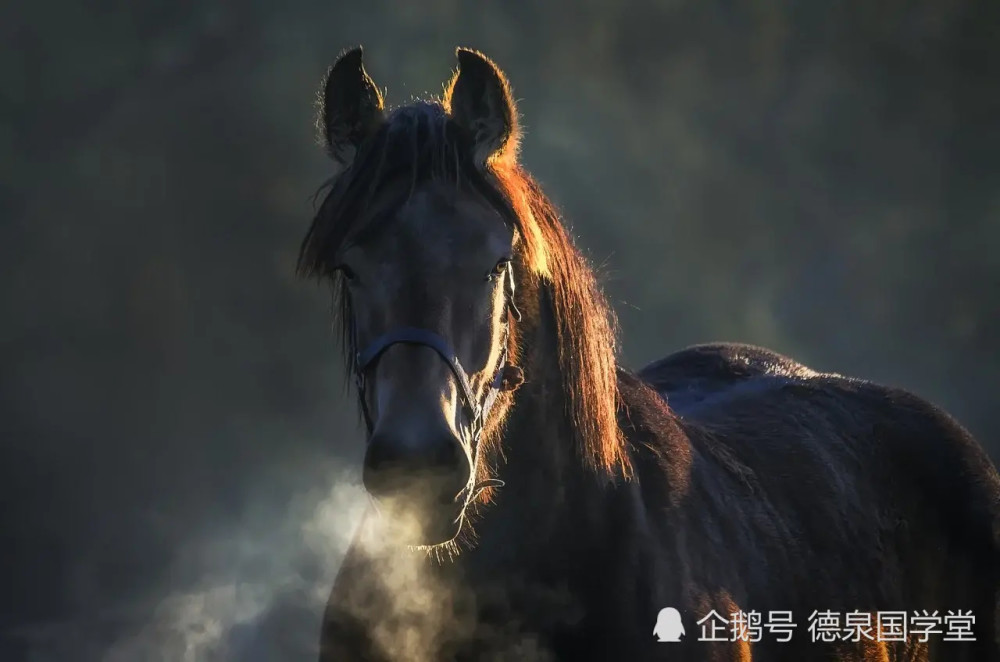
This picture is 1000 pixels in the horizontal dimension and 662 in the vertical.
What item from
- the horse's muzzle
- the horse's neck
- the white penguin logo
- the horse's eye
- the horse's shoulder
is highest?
the horse's shoulder

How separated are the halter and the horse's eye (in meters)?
0.03

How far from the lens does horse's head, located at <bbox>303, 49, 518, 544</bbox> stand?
1.93 metres

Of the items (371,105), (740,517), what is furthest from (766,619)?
(371,105)

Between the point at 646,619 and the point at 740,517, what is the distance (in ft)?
2.34

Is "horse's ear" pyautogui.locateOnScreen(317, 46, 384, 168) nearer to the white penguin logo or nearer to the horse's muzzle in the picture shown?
the horse's muzzle

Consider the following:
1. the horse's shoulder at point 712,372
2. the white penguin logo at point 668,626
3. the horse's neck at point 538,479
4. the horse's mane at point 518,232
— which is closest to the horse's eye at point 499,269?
the horse's mane at point 518,232

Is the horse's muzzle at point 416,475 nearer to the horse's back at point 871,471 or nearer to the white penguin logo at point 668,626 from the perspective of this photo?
the white penguin logo at point 668,626

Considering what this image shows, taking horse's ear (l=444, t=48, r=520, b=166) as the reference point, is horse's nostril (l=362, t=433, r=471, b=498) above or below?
below

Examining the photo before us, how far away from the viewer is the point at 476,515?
7.72 ft

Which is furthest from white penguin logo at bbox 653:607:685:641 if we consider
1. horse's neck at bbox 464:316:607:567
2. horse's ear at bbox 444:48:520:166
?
horse's ear at bbox 444:48:520:166

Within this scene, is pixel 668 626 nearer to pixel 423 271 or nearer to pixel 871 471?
pixel 423 271

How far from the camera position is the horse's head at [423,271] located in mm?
1931

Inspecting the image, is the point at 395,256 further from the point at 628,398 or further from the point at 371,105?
the point at 628,398

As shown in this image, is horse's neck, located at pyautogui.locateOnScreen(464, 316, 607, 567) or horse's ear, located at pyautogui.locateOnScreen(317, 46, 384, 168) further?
horse's ear, located at pyautogui.locateOnScreen(317, 46, 384, 168)
